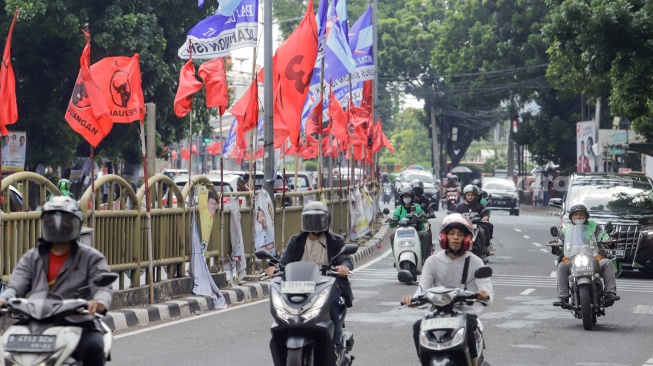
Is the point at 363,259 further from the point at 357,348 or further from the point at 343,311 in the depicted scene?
the point at 343,311

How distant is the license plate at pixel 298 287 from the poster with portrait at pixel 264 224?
406 inches

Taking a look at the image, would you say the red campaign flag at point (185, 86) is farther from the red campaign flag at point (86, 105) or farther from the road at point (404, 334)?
the red campaign flag at point (86, 105)

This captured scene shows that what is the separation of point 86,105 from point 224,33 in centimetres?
575

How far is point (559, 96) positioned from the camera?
54.2 m

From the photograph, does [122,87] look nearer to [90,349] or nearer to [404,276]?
[404,276]

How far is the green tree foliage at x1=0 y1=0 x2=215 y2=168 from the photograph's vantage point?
27.4 m

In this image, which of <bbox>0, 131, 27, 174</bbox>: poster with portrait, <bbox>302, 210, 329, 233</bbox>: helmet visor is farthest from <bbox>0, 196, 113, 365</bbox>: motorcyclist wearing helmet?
<bbox>0, 131, 27, 174</bbox>: poster with portrait

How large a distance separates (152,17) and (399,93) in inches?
1943

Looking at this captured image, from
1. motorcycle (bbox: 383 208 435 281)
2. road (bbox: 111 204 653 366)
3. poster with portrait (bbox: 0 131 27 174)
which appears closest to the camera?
road (bbox: 111 204 653 366)

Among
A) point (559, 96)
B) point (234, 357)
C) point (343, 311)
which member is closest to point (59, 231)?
point (343, 311)

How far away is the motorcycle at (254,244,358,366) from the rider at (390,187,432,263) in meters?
10.6

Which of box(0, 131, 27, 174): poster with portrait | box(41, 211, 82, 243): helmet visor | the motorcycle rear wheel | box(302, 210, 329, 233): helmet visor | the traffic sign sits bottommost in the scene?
the motorcycle rear wheel

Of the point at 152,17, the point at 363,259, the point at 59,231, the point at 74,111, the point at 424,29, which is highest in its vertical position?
the point at 424,29

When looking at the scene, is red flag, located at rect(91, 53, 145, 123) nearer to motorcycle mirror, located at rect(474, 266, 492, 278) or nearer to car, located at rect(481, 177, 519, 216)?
motorcycle mirror, located at rect(474, 266, 492, 278)
